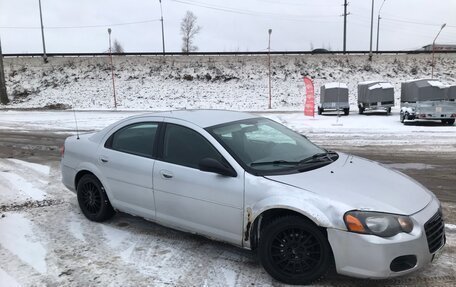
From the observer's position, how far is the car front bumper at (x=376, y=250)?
325 cm

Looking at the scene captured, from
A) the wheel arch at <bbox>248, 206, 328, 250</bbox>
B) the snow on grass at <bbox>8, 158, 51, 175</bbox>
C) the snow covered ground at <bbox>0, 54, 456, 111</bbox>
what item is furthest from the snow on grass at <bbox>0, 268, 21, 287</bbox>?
the snow covered ground at <bbox>0, 54, 456, 111</bbox>

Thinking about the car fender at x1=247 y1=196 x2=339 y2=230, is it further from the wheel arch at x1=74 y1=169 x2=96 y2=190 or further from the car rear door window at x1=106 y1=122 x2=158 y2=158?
the wheel arch at x1=74 y1=169 x2=96 y2=190

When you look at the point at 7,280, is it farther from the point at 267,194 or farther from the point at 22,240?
the point at 267,194

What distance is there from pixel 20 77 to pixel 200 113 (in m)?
39.0

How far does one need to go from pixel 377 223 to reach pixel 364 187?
43 cm

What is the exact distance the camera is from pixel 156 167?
4.47 m

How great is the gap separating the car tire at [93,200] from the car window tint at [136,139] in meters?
0.58

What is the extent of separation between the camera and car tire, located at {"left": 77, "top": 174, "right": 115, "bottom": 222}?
5.16 metres

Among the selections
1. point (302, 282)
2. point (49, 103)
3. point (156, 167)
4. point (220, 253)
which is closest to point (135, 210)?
point (156, 167)

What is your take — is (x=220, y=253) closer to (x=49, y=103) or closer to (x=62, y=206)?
(x=62, y=206)

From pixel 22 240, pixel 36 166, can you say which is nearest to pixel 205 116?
pixel 22 240

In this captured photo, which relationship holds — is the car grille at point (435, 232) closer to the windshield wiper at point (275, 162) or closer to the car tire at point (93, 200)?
the windshield wiper at point (275, 162)

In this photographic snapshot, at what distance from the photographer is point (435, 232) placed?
356 cm

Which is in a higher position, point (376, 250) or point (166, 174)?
point (166, 174)
